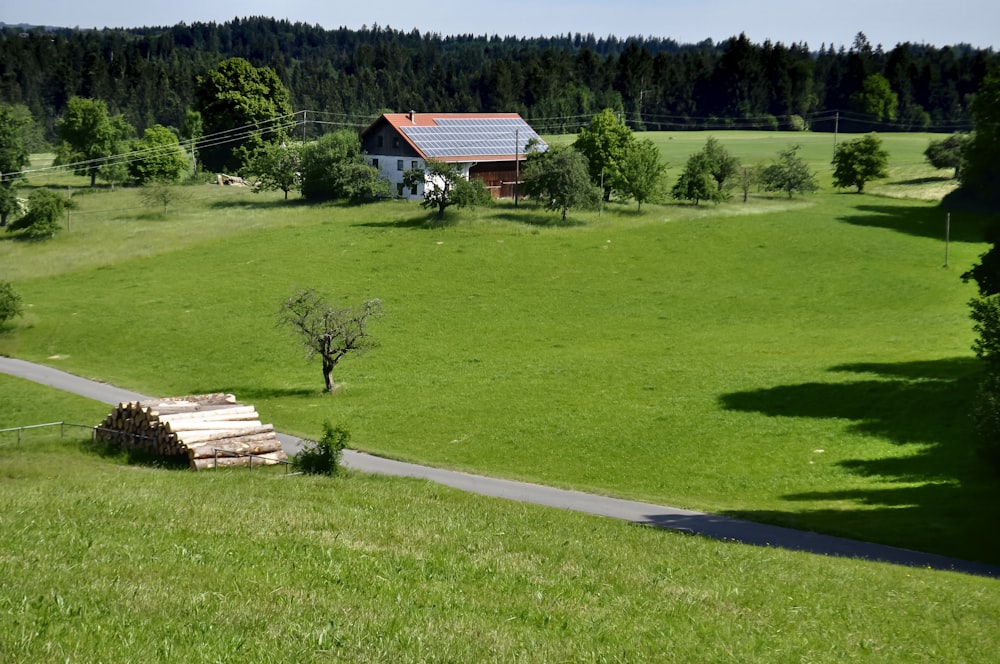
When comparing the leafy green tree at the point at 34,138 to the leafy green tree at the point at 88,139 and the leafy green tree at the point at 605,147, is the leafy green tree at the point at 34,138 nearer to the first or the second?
the leafy green tree at the point at 88,139

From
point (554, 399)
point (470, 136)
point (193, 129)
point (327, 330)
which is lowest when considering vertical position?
point (554, 399)

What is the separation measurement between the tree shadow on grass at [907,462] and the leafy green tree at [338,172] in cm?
5463

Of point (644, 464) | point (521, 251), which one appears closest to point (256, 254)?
point (521, 251)

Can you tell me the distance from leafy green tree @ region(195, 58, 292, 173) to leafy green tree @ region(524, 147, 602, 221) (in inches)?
1977

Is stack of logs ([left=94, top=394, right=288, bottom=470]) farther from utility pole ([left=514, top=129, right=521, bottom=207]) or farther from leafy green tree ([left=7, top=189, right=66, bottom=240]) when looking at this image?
utility pole ([left=514, top=129, right=521, bottom=207])

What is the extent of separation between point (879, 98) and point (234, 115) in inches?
4323

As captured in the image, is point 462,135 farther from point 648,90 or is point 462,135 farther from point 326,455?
Answer: point 648,90

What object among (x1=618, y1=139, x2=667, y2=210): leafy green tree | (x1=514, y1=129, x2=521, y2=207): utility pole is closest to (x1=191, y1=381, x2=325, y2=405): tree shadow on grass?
(x1=514, y1=129, x2=521, y2=207): utility pole

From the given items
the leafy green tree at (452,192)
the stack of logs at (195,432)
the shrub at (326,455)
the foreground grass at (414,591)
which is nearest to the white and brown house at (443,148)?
the leafy green tree at (452,192)

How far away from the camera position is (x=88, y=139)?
122 m

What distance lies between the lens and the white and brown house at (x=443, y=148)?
9744 cm

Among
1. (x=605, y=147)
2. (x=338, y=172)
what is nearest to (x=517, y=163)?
(x=605, y=147)

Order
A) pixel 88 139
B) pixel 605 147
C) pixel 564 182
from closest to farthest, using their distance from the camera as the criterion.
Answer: pixel 564 182
pixel 605 147
pixel 88 139

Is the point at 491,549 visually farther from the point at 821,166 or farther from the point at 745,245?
the point at 821,166
